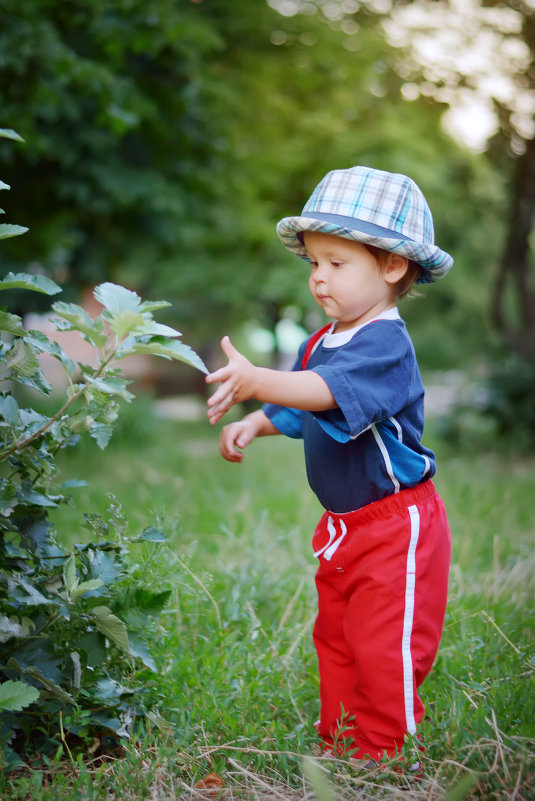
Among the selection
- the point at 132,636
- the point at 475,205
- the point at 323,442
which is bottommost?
the point at 475,205

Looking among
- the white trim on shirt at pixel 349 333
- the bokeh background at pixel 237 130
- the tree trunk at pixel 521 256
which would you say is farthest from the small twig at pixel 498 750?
the tree trunk at pixel 521 256

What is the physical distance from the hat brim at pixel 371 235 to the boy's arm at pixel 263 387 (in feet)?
1.27

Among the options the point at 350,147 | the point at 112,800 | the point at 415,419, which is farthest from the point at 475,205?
the point at 112,800

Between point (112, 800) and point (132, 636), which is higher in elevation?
point (132, 636)

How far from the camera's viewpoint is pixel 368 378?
1.87m

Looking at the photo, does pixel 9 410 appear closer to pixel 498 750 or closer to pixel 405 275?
pixel 405 275

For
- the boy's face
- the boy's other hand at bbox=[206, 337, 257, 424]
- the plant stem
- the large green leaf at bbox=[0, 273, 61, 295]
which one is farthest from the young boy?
the large green leaf at bbox=[0, 273, 61, 295]

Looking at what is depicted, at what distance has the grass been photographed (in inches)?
70.2

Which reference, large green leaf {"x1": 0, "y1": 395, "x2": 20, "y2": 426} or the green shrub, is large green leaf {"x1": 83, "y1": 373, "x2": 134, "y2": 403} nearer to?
the green shrub

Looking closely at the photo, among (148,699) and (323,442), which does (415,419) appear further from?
(148,699)

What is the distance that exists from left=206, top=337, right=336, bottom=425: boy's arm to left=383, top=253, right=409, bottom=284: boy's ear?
1.40ft

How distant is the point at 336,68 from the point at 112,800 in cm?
773

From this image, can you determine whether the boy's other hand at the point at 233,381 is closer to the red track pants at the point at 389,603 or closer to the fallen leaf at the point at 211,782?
the red track pants at the point at 389,603

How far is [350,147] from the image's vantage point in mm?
10047
